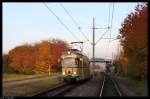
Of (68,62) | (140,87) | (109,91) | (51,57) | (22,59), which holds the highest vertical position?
(51,57)

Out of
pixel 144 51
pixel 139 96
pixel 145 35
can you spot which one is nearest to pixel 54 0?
pixel 139 96

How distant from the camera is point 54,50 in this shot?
208ft

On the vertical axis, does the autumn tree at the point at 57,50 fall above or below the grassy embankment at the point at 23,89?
above

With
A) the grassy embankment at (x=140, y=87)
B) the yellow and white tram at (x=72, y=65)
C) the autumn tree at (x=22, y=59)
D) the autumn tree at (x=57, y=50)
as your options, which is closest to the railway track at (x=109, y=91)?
the grassy embankment at (x=140, y=87)

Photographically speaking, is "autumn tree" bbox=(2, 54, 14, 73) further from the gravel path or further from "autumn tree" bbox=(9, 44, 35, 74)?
the gravel path

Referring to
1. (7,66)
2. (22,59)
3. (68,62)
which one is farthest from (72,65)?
(7,66)

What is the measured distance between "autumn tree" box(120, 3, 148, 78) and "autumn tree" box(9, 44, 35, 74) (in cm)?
5087

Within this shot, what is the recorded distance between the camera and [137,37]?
1342 inches

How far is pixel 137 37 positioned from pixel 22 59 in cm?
6917

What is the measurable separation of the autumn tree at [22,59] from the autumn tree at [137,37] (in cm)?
5087

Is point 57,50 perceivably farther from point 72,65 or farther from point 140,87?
point 140,87

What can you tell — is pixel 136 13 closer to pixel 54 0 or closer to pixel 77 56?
pixel 77 56

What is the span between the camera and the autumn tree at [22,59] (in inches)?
3701

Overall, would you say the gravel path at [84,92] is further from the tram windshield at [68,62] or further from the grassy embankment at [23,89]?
the tram windshield at [68,62]
